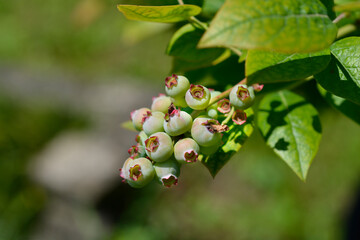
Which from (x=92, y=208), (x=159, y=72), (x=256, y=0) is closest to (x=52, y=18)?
(x=159, y=72)

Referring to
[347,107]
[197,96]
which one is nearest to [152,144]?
[197,96]

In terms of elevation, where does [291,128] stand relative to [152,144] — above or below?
below

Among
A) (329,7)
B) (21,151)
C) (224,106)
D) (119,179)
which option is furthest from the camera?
(21,151)

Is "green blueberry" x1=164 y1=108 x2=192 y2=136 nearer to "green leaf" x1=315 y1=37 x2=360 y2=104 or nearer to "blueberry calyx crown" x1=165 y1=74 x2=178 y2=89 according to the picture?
"blueberry calyx crown" x1=165 y1=74 x2=178 y2=89

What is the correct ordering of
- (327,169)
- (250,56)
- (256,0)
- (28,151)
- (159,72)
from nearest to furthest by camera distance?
1. (256,0)
2. (250,56)
3. (327,169)
4. (28,151)
5. (159,72)

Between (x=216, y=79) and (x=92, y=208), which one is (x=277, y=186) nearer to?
(x=92, y=208)

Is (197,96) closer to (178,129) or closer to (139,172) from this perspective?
(178,129)

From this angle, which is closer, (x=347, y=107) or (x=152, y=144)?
(x=152, y=144)
